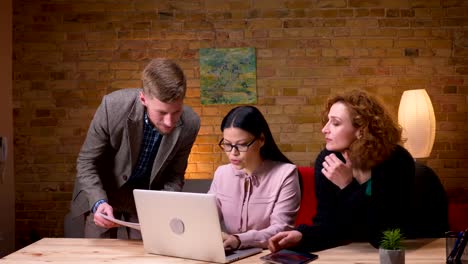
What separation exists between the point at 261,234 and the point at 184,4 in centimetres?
351

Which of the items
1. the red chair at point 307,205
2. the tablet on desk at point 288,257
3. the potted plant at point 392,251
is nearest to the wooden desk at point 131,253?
the tablet on desk at point 288,257

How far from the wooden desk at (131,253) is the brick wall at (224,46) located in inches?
118

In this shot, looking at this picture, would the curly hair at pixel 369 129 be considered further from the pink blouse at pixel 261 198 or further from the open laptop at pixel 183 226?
the open laptop at pixel 183 226

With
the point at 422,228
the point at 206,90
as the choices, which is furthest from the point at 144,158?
the point at 206,90

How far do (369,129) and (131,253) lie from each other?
1049mm

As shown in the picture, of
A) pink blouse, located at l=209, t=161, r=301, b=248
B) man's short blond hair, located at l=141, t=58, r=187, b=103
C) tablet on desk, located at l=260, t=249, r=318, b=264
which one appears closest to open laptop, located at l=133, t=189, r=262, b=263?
tablet on desk, located at l=260, t=249, r=318, b=264

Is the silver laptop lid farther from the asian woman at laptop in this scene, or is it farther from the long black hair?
the long black hair

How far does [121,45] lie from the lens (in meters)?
5.47

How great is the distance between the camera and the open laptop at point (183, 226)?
2025mm

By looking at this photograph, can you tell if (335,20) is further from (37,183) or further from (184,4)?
(37,183)

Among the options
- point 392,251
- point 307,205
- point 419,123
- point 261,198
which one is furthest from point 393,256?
point 419,123

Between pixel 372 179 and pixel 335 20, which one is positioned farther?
pixel 335 20

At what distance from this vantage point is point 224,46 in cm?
545

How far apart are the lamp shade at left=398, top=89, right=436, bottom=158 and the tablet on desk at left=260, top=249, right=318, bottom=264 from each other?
3102mm
